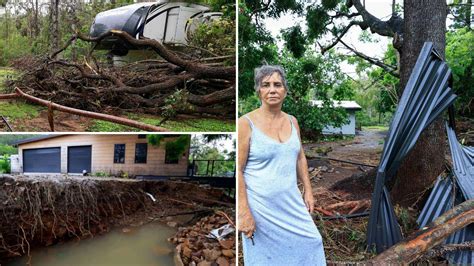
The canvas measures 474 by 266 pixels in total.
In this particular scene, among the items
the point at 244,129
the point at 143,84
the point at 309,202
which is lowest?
the point at 309,202

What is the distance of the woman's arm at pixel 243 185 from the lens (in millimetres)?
1502

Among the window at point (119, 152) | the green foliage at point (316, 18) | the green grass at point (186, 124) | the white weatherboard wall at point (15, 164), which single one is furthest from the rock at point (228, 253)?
the green foliage at point (316, 18)

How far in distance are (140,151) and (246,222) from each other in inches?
63.1

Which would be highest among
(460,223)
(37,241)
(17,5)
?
(17,5)

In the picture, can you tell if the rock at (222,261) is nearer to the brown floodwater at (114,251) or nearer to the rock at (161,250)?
the brown floodwater at (114,251)

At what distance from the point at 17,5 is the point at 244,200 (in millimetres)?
3942

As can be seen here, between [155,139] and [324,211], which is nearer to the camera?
[155,139]

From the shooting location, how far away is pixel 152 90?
10.4 ft

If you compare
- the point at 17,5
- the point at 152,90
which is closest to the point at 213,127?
the point at 152,90

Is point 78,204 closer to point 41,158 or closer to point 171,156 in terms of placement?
point 171,156

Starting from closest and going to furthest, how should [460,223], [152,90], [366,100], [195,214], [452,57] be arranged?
[460,223], [152,90], [195,214], [452,57], [366,100]

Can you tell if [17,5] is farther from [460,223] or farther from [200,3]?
[460,223]

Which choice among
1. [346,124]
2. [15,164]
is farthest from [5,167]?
[346,124]

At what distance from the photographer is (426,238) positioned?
82.9 inches
